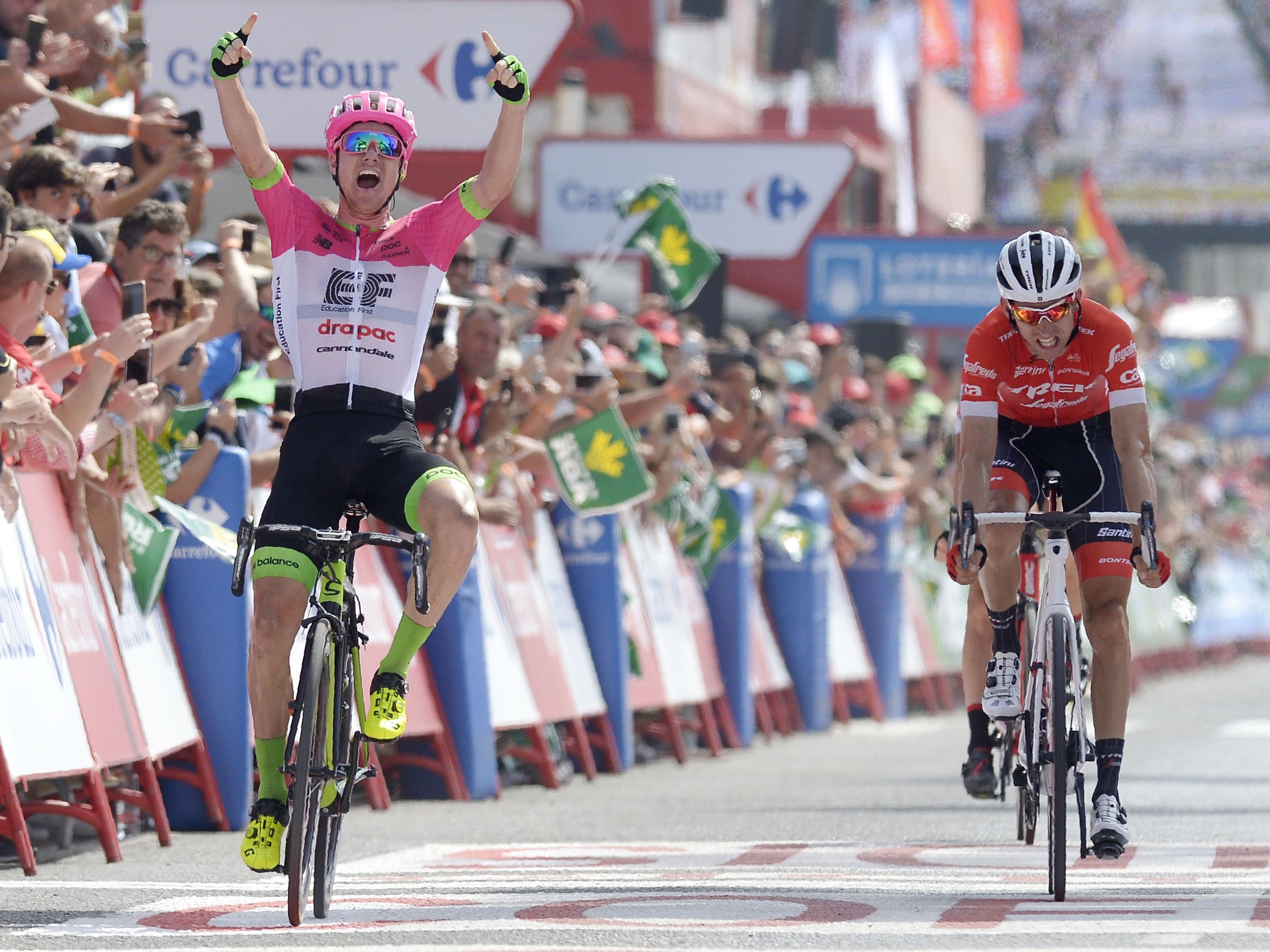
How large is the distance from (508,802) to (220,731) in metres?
2.19

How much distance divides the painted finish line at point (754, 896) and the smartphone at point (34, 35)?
3671 millimetres

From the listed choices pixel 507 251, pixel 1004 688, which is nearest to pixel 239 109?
pixel 1004 688

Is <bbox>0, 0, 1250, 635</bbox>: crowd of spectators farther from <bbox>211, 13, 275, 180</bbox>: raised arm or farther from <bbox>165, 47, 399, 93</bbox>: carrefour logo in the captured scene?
<bbox>211, 13, 275, 180</bbox>: raised arm

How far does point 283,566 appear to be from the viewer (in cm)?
739

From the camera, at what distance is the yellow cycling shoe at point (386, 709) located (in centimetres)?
730

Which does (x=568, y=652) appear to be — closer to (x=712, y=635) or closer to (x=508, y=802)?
(x=508, y=802)

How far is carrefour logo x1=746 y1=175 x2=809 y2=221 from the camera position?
20.7m

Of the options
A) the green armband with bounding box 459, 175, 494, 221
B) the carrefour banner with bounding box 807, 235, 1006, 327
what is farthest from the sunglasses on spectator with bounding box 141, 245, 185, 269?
the carrefour banner with bounding box 807, 235, 1006, 327

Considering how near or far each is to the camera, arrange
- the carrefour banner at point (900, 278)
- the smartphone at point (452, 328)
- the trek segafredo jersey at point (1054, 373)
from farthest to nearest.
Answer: the carrefour banner at point (900, 278), the smartphone at point (452, 328), the trek segafredo jersey at point (1054, 373)

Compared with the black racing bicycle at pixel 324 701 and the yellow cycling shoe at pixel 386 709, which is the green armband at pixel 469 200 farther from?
the yellow cycling shoe at pixel 386 709

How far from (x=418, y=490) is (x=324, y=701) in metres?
0.66

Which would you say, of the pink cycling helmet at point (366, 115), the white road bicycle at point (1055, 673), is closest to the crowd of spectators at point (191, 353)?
the pink cycling helmet at point (366, 115)

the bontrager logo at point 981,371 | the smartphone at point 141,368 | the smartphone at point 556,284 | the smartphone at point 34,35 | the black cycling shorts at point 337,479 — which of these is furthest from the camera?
the smartphone at point 556,284

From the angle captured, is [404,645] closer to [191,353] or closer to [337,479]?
[337,479]
